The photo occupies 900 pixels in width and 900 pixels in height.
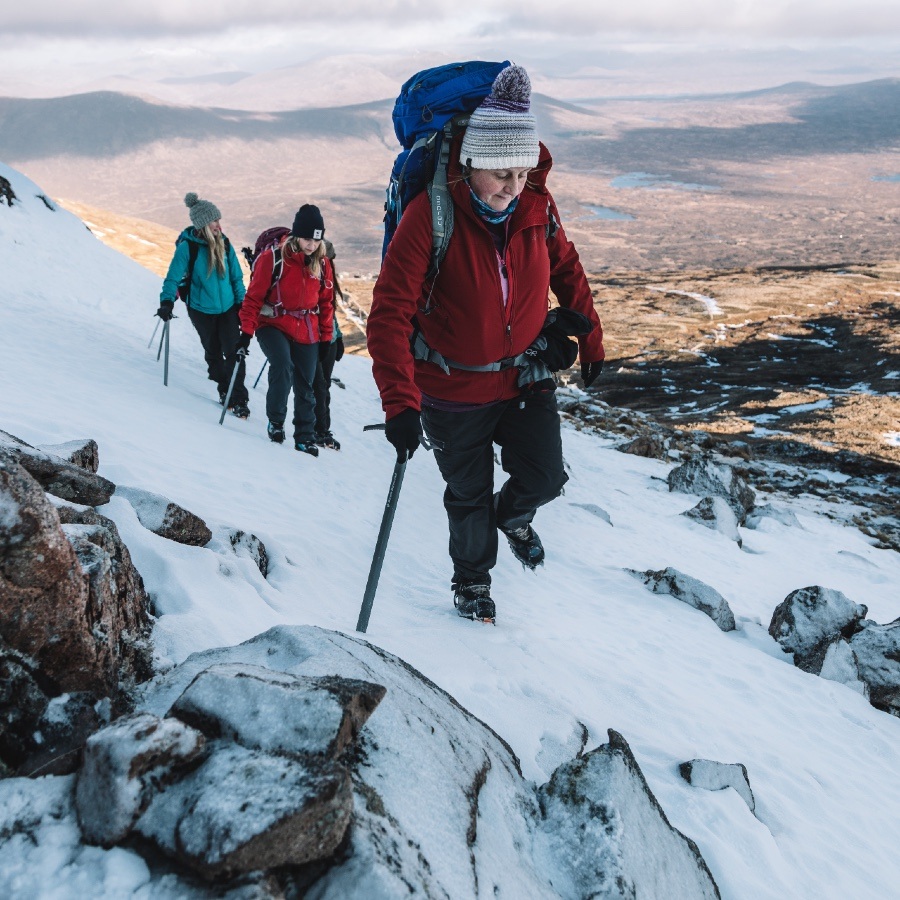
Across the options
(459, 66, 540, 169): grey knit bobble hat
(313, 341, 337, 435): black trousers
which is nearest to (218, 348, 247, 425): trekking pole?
(313, 341, 337, 435): black trousers

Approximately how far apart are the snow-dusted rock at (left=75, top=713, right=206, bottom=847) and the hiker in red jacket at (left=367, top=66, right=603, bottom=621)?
229cm

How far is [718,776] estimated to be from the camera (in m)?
3.99

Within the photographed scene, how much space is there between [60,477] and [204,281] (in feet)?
23.1

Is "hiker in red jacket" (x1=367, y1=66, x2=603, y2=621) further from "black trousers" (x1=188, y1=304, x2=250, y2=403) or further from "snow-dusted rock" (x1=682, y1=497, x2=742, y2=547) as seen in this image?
"snow-dusted rock" (x1=682, y1=497, x2=742, y2=547)

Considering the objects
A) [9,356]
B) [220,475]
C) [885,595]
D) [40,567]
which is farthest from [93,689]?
[885,595]

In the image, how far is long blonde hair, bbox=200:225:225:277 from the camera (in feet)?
33.6

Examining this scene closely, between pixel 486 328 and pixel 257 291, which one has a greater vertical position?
pixel 486 328

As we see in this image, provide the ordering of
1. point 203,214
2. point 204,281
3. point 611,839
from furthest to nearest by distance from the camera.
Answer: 1. point 204,281
2. point 203,214
3. point 611,839

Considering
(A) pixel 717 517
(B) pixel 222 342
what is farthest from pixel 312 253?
(A) pixel 717 517

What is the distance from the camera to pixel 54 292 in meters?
16.5

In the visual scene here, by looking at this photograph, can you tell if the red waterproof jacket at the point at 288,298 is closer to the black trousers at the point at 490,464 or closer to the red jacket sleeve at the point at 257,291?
the red jacket sleeve at the point at 257,291

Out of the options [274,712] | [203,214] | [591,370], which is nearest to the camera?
[274,712]

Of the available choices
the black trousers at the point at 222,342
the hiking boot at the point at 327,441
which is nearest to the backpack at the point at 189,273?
the black trousers at the point at 222,342

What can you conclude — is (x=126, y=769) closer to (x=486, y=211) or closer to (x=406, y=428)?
(x=406, y=428)
